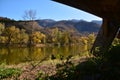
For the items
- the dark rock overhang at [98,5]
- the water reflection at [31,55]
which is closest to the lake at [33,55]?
the water reflection at [31,55]

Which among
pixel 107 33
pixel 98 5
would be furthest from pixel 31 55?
pixel 98 5

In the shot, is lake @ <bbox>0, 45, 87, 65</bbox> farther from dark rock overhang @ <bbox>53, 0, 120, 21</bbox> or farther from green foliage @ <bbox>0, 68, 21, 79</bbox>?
dark rock overhang @ <bbox>53, 0, 120, 21</bbox>

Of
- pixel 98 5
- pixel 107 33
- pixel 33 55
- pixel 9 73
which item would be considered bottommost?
pixel 33 55

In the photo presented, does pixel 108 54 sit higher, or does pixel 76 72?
pixel 108 54

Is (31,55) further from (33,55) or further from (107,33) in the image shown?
(107,33)

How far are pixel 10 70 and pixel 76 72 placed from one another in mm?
3458

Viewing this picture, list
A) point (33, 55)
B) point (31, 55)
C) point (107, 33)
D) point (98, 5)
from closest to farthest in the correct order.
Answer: point (98, 5)
point (107, 33)
point (31, 55)
point (33, 55)

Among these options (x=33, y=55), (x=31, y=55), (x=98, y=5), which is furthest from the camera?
(x=33, y=55)

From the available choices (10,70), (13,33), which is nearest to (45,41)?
(13,33)

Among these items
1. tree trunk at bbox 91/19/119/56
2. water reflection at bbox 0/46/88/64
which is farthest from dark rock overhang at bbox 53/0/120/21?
tree trunk at bbox 91/19/119/56

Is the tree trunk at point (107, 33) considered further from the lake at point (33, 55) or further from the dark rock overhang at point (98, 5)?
the dark rock overhang at point (98, 5)

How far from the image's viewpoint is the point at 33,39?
4370 inches

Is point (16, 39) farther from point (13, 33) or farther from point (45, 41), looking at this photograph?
point (45, 41)

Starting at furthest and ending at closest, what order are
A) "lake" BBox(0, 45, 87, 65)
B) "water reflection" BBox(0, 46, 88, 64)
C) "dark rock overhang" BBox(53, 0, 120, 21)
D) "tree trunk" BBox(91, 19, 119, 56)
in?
"tree trunk" BBox(91, 19, 119, 56) → "water reflection" BBox(0, 46, 88, 64) → "lake" BBox(0, 45, 87, 65) → "dark rock overhang" BBox(53, 0, 120, 21)
